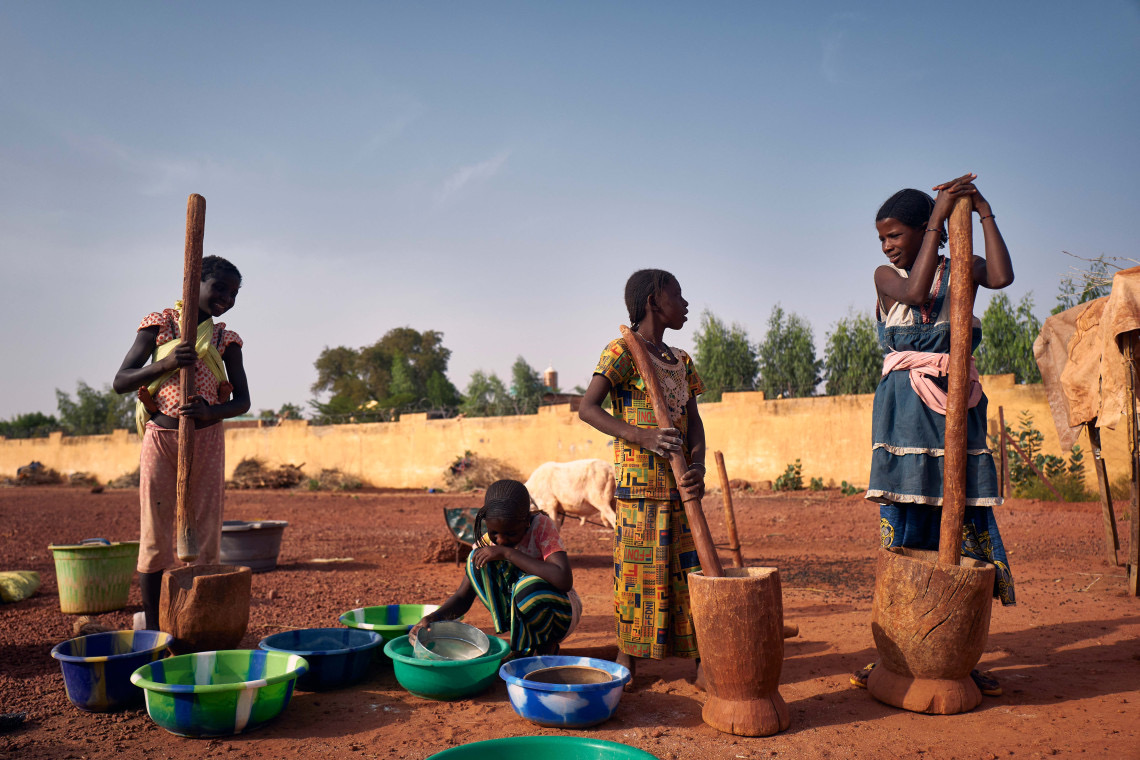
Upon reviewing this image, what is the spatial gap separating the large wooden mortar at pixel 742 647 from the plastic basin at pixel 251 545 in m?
4.96

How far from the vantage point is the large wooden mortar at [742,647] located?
243 centimetres

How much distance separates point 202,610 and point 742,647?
7.38ft

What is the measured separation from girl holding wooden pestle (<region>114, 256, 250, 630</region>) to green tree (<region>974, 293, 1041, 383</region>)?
22706 millimetres

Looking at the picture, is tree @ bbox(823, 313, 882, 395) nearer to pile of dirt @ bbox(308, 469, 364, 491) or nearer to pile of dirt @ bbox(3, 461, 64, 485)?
pile of dirt @ bbox(308, 469, 364, 491)

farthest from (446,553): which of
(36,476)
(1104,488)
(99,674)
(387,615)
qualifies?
(36,476)

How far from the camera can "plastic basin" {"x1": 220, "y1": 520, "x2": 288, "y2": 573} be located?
6.21m

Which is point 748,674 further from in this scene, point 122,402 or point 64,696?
point 122,402

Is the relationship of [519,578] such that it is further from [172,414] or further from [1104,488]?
[1104,488]

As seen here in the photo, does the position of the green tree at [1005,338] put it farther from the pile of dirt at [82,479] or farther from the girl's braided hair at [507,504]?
the pile of dirt at [82,479]

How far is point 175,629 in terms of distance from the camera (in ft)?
9.93

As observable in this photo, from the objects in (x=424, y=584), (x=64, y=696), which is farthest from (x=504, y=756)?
(x=424, y=584)

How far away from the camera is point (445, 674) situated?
9.34 ft

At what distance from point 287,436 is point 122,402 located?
26.5 m

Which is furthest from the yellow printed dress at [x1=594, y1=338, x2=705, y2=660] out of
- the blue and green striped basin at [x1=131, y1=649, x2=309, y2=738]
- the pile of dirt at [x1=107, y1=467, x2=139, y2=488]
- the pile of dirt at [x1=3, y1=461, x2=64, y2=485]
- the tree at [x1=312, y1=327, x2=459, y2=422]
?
the tree at [x1=312, y1=327, x2=459, y2=422]
